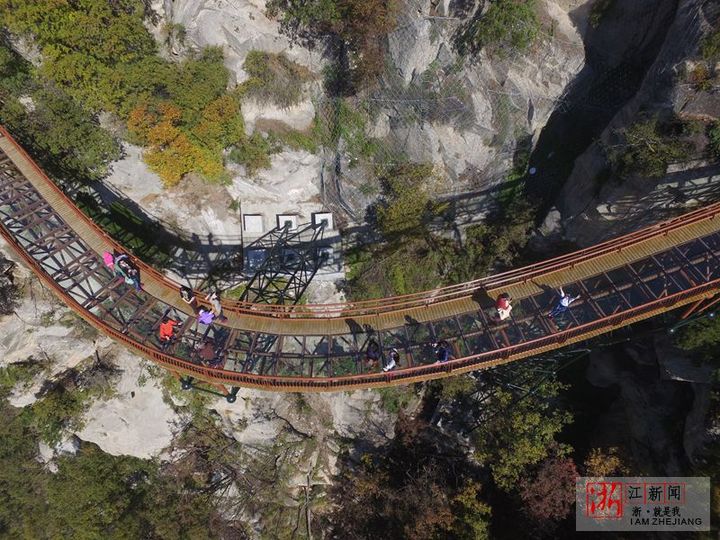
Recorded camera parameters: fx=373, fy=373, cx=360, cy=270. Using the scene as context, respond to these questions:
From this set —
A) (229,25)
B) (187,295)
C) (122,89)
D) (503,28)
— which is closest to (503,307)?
(503,28)

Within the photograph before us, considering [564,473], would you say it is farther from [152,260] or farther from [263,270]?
[152,260]

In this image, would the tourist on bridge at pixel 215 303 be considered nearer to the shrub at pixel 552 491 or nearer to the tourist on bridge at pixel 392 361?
the tourist on bridge at pixel 392 361

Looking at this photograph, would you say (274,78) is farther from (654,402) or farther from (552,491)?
(654,402)

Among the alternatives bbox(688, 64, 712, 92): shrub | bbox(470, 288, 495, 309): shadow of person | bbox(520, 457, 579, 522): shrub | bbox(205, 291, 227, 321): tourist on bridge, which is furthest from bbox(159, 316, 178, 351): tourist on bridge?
bbox(688, 64, 712, 92): shrub

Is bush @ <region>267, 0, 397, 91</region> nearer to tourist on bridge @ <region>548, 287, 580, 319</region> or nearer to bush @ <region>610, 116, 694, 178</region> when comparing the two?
bush @ <region>610, 116, 694, 178</region>

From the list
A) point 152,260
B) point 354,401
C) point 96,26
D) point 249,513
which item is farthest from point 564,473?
point 96,26

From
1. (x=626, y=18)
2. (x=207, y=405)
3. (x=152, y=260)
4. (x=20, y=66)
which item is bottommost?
(x=207, y=405)
